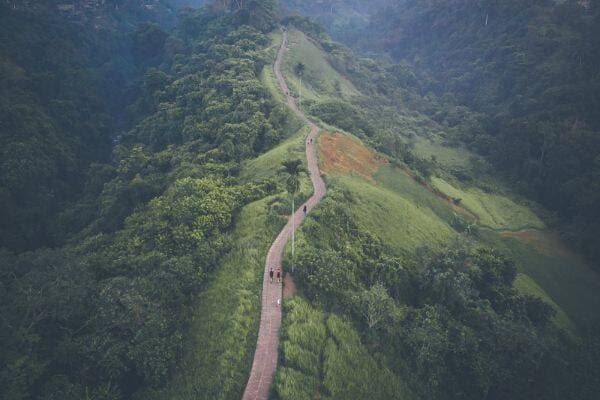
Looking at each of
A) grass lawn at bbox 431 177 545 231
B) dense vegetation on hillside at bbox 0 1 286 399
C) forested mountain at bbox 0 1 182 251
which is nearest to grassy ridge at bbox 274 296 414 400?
dense vegetation on hillside at bbox 0 1 286 399

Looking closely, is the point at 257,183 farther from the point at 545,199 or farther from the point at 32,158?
the point at 545,199

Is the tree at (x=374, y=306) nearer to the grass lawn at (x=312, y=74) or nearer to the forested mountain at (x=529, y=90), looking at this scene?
the forested mountain at (x=529, y=90)

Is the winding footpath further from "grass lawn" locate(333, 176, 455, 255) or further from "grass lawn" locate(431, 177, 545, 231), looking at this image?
"grass lawn" locate(431, 177, 545, 231)

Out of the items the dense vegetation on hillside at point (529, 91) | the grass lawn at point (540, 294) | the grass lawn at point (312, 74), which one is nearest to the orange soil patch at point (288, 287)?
the grass lawn at point (540, 294)

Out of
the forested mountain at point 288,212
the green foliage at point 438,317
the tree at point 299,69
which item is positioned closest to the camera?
the forested mountain at point 288,212

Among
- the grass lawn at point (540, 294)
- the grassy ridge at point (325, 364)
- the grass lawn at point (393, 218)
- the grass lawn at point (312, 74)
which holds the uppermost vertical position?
the grass lawn at point (312, 74)

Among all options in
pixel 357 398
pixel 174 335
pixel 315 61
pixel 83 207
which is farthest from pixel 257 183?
pixel 315 61
